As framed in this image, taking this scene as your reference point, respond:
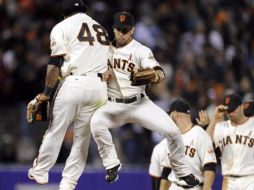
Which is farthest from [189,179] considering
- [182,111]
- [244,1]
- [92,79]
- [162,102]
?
[244,1]

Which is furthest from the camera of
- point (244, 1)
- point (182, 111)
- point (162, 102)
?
point (244, 1)

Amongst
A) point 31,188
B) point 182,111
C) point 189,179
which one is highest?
point 182,111

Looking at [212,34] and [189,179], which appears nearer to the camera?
[189,179]

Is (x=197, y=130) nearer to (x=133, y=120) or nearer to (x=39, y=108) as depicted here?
(x=133, y=120)

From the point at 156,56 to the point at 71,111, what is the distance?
7490 millimetres

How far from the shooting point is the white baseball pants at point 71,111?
381 inches

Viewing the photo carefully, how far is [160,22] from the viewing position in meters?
18.4

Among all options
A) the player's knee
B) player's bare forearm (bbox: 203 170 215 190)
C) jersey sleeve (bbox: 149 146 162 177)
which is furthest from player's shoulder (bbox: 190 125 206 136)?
the player's knee

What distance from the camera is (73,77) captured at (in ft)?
32.0

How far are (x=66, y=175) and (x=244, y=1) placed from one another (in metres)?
10.9

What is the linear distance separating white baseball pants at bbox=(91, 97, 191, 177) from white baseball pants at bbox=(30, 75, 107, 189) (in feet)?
0.50

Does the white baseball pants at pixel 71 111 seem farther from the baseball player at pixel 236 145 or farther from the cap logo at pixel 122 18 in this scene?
the baseball player at pixel 236 145

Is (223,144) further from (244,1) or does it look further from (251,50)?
(244,1)

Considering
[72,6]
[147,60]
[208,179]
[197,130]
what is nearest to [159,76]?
[147,60]
